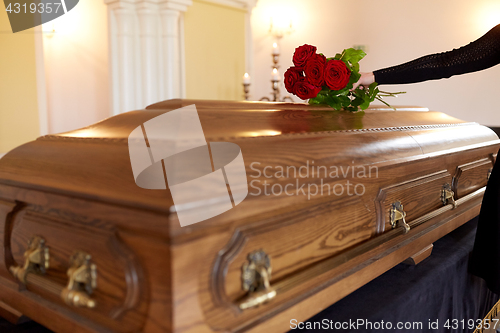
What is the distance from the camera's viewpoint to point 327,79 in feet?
4.27

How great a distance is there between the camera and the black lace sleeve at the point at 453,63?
1.26 meters

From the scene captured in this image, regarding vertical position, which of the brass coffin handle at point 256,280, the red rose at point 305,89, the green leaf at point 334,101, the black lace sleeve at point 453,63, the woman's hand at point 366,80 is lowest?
the brass coffin handle at point 256,280

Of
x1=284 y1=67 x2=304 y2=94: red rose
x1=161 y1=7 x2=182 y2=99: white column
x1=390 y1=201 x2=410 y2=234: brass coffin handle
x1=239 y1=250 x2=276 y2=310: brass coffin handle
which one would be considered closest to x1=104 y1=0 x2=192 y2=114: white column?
x1=161 y1=7 x2=182 y2=99: white column

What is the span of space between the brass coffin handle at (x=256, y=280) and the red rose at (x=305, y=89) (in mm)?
743

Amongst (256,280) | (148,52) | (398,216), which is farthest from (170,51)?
(256,280)

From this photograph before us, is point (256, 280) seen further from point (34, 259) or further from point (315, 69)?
point (315, 69)

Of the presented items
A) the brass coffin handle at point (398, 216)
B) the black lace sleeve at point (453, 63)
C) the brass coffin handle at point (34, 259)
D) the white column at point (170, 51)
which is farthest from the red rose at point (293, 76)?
the white column at point (170, 51)

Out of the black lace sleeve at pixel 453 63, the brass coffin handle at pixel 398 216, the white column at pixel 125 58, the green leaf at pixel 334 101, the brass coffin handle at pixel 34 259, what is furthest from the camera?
the white column at pixel 125 58

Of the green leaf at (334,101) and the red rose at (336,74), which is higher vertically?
the red rose at (336,74)

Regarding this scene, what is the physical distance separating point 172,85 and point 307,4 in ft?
10.0

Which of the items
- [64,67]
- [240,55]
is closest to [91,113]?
[64,67]

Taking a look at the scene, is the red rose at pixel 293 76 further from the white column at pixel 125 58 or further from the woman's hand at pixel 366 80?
the white column at pixel 125 58

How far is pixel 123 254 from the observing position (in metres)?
0.62

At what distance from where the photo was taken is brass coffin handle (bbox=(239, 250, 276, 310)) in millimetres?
692
